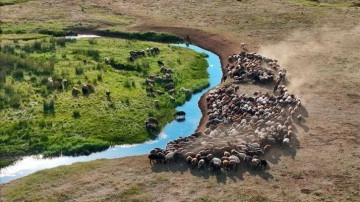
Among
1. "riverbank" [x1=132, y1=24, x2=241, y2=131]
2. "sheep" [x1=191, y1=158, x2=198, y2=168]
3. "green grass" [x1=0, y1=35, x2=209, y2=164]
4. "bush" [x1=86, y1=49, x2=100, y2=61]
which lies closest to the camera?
"sheep" [x1=191, y1=158, x2=198, y2=168]

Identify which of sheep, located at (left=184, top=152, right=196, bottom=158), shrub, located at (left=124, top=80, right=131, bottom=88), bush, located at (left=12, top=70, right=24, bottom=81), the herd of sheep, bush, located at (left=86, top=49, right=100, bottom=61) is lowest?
sheep, located at (left=184, top=152, right=196, bottom=158)

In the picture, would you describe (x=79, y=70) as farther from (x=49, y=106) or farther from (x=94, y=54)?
(x=49, y=106)

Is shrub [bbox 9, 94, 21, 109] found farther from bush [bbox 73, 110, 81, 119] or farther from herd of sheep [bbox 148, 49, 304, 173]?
herd of sheep [bbox 148, 49, 304, 173]

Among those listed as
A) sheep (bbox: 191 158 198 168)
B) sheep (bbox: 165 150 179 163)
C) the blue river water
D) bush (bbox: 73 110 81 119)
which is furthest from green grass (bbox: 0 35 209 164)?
sheep (bbox: 191 158 198 168)

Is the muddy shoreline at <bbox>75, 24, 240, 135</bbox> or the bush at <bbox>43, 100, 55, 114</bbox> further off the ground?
the muddy shoreline at <bbox>75, 24, 240, 135</bbox>

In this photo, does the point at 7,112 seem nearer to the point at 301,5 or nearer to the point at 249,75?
the point at 249,75

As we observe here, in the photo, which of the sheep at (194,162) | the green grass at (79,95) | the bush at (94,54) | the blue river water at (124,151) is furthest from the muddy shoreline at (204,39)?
the sheep at (194,162)

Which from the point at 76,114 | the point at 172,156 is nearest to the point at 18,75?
the point at 76,114

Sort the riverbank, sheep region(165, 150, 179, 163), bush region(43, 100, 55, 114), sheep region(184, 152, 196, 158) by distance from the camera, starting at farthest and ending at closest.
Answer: the riverbank
bush region(43, 100, 55, 114)
sheep region(184, 152, 196, 158)
sheep region(165, 150, 179, 163)

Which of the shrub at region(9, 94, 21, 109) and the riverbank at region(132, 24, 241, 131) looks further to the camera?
the riverbank at region(132, 24, 241, 131)
